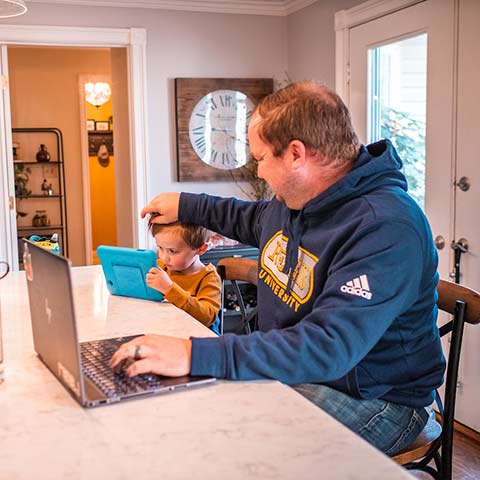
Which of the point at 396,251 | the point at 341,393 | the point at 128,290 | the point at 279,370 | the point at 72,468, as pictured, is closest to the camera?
the point at 72,468

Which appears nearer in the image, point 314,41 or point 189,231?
point 189,231

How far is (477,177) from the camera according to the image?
9.69 feet

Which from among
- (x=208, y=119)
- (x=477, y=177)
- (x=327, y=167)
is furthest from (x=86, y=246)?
(x=327, y=167)

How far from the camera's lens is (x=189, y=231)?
206cm

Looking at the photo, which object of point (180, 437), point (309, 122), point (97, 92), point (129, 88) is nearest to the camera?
point (180, 437)

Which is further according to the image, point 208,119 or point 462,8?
point 208,119

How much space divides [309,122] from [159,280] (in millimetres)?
624

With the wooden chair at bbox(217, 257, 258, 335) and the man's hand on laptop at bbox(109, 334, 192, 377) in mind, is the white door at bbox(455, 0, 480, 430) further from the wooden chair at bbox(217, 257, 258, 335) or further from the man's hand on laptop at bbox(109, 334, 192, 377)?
the man's hand on laptop at bbox(109, 334, 192, 377)

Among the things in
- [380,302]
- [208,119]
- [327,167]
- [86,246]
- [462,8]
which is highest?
[462,8]

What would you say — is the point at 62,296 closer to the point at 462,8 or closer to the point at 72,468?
the point at 72,468

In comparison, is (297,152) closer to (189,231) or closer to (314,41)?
(189,231)

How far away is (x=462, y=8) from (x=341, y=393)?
2.14 meters

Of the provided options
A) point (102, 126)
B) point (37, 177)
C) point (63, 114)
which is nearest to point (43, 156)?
point (37, 177)

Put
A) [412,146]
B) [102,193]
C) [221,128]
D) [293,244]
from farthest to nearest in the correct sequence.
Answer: [102,193] → [221,128] → [412,146] → [293,244]
